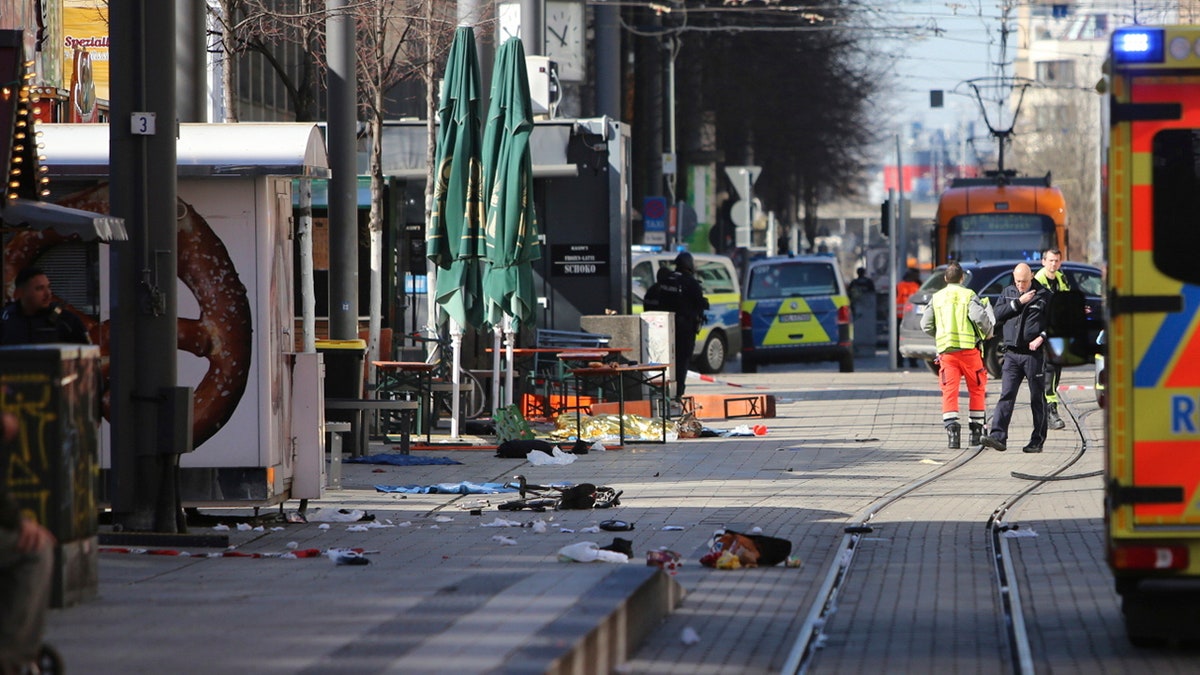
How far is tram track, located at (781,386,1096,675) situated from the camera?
799 centimetres

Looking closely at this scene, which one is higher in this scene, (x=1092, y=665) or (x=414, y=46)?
(x=414, y=46)

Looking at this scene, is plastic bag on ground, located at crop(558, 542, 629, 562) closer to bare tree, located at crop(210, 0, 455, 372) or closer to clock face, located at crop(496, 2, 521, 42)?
bare tree, located at crop(210, 0, 455, 372)

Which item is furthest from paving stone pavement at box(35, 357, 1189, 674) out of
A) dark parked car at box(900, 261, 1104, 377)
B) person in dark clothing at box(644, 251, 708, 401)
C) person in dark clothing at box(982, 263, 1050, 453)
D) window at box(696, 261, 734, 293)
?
window at box(696, 261, 734, 293)

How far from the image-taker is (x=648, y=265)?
99.6ft

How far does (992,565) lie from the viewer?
10633 mm

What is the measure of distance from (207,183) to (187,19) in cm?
304

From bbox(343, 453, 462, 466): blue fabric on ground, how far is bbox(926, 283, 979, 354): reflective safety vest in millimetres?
4572

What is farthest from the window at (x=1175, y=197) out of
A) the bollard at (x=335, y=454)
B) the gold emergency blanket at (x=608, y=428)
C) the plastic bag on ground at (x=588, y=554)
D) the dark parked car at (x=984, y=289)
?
the dark parked car at (x=984, y=289)

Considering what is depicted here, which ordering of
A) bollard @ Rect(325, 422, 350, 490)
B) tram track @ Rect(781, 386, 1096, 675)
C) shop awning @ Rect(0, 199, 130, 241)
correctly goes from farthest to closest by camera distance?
bollard @ Rect(325, 422, 350, 490) → shop awning @ Rect(0, 199, 130, 241) → tram track @ Rect(781, 386, 1096, 675)

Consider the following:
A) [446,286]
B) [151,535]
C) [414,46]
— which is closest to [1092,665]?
[151,535]

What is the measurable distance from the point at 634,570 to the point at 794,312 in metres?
23.6

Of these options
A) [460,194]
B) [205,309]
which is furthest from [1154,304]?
[460,194]

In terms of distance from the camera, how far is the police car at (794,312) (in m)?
32.2

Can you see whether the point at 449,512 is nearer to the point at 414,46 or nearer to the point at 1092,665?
the point at 1092,665
